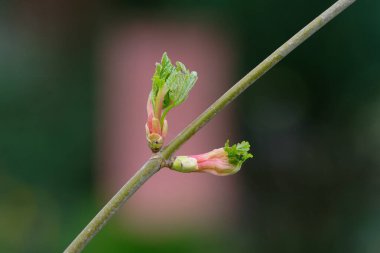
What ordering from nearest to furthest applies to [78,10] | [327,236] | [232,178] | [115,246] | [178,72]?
1. [178,72]
2. [115,246]
3. [327,236]
4. [232,178]
5. [78,10]

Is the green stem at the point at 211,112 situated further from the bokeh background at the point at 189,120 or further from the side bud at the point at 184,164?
the bokeh background at the point at 189,120

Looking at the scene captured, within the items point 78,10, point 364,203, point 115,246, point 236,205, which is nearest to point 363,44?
point 364,203

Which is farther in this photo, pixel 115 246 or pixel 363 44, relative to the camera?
pixel 363 44

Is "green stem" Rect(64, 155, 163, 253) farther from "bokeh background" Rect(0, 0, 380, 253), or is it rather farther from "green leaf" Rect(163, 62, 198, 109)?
"bokeh background" Rect(0, 0, 380, 253)

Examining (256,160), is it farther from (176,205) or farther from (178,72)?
(178,72)

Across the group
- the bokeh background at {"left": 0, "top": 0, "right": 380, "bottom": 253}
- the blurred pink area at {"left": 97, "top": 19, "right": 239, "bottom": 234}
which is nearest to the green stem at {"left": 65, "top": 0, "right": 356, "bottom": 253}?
the bokeh background at {"left": 0, "top": 0, "right": 380, "bottom": 253}

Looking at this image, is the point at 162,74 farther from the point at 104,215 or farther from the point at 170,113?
the point at 170,113

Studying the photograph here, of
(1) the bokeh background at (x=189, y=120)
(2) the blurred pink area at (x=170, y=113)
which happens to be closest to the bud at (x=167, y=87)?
(1) the bokeh background at (x=189, y=120)
